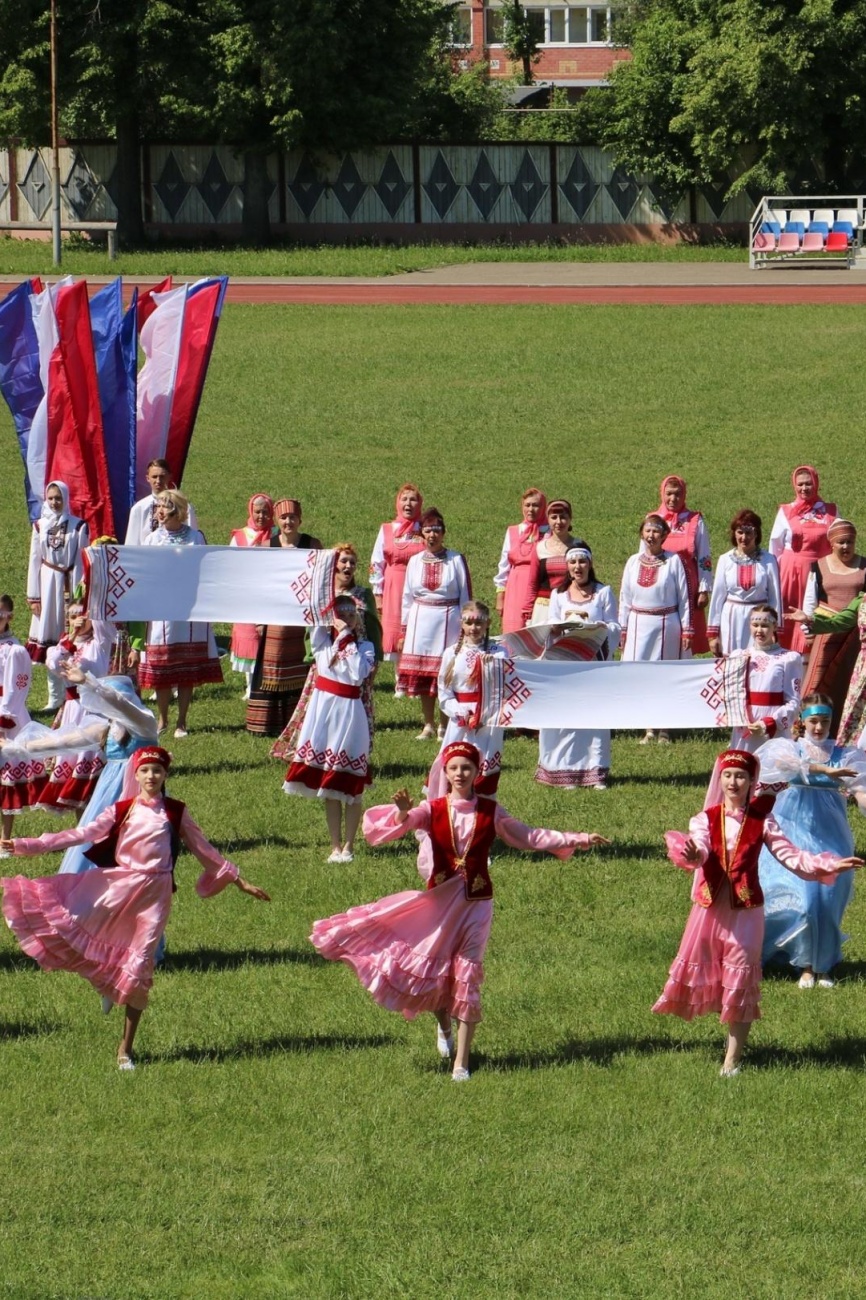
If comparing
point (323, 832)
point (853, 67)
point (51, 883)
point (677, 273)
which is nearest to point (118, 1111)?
point (51, 883)

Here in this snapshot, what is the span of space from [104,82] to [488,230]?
10.3m

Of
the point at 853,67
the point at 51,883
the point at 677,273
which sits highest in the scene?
the point at 853,67

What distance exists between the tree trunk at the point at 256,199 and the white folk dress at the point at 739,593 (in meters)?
34.7

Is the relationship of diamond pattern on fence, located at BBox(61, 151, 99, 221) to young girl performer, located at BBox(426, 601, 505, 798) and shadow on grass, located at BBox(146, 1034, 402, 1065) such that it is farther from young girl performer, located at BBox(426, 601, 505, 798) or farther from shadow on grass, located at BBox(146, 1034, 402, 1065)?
shadow on grass, located at BBox(146, 1034, 402, 1065)

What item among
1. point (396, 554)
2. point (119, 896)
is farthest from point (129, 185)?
point (119, 896)

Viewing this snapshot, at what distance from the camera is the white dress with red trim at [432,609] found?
1465 centimetres

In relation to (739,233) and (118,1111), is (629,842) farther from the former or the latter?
(739,233)

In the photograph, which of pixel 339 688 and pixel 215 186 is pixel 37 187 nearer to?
pixel 215 186

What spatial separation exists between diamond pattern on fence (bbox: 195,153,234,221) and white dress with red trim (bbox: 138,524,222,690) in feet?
120

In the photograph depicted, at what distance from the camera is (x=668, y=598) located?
48.4 ft

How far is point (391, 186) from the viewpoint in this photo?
49562 mm

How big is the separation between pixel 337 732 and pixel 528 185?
3953 centimetres

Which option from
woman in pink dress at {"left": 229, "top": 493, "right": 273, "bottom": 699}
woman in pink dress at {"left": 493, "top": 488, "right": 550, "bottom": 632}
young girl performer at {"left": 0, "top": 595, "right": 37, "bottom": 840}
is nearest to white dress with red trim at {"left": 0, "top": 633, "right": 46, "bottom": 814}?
young girl performer at {"left": 0, "top": 595, "right": 37, "bottom": 840}

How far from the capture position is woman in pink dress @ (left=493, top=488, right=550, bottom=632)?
49.5 ft
